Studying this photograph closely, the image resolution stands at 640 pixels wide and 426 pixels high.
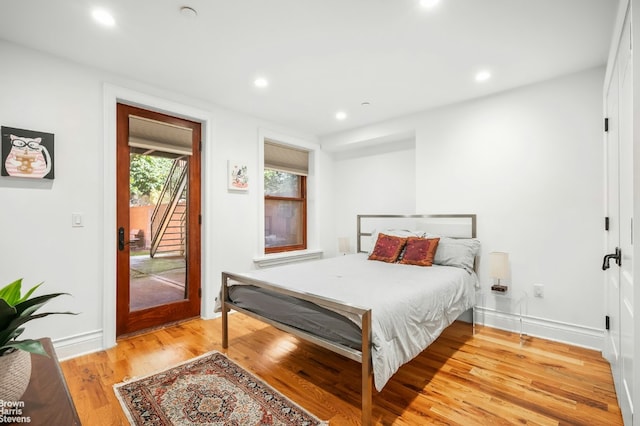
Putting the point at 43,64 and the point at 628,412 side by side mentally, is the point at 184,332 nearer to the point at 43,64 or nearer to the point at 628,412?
the point at 43,64

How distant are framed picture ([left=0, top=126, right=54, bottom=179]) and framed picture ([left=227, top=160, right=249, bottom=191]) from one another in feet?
5.38

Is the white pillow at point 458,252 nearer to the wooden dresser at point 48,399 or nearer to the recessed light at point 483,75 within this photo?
the recessed light at point 483,75

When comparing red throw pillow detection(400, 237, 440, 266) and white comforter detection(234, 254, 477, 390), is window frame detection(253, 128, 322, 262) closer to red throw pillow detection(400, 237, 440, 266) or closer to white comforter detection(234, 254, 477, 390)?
white comforter detection(234, 254, 477, 390)

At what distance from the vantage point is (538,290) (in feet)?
9.84

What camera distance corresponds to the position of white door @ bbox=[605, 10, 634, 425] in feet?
5.02

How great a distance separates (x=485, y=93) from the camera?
3.26 meters

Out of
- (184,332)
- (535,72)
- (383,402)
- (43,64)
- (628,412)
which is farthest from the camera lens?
(184,332)

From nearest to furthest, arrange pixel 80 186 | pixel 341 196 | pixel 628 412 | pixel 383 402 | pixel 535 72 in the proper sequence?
pixel 628 412, pixel 383 402, pixel 80 186, pixel 535 72, pixel 341 196

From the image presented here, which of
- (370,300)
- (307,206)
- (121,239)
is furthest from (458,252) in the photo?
(121,239)

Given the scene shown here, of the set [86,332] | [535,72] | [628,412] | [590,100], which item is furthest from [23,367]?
[590,100]

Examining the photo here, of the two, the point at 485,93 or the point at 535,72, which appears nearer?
the point at 535,72

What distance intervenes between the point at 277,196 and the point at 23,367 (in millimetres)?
3940

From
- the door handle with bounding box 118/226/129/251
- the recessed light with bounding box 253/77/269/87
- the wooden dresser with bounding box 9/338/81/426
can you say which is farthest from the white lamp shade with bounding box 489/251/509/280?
the door handle with bounding box 118/226/129/251

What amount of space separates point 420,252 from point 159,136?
3.09 m
